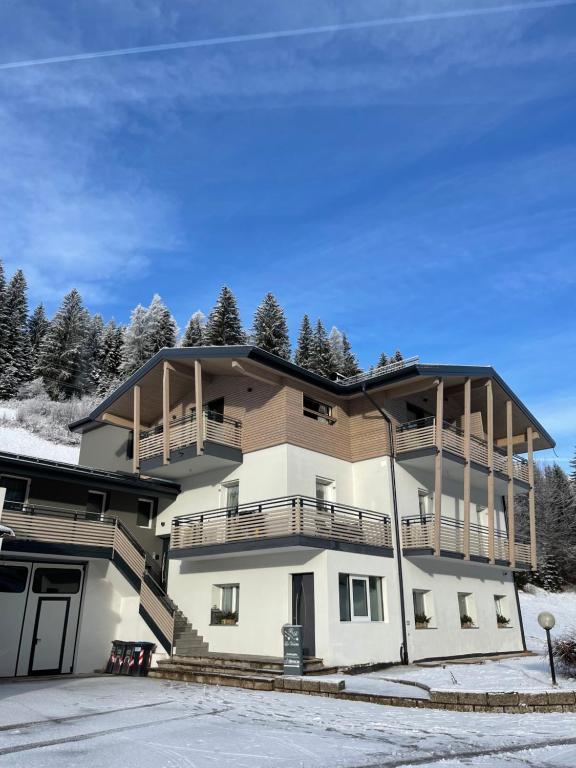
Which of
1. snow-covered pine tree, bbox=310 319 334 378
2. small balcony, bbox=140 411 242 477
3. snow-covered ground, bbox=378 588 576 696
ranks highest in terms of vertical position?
snow-covered pine tree, bbox=310 319 334 378

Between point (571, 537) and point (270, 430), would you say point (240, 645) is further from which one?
point (571, 537)

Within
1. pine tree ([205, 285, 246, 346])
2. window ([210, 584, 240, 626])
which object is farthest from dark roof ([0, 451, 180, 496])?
pine tree ([205, 285, 246, 346])

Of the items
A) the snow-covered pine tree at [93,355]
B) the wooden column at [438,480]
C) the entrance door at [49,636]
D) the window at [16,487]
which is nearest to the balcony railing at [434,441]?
the wooden column at [438,480]

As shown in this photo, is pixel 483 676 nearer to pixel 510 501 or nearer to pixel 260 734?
pixel 260 734

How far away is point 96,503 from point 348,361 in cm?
4971

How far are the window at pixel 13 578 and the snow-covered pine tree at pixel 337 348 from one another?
47539 mm

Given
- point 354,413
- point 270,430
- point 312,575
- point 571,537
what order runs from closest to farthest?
point 312,575 → point 270,430 → point 354,413 → point 571,537

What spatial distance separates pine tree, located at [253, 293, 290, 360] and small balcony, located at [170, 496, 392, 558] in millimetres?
40745

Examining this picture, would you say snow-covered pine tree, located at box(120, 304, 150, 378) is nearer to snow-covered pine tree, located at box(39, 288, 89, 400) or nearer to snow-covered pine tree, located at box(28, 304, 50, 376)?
snow-covered pine tree, located at box(39, 288, 89, 400)

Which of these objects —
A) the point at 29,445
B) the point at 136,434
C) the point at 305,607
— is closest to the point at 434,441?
the point at 305,607

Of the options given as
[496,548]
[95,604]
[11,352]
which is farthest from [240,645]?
[11,352]

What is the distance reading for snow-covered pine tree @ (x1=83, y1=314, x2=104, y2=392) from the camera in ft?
223

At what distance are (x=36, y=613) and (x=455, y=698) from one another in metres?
14.6

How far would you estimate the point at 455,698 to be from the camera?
38.5 feet
